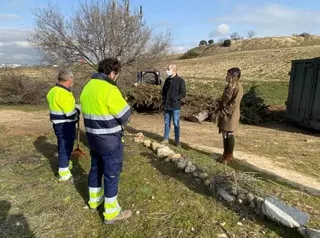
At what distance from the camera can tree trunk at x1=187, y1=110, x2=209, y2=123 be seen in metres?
11.5

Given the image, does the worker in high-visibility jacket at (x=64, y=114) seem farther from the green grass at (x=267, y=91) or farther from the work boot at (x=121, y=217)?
the green grass at (x=267, y=91)

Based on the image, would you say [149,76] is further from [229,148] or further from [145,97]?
[229,148]

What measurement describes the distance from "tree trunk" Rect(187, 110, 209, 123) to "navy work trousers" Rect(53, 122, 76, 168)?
6.98 metres

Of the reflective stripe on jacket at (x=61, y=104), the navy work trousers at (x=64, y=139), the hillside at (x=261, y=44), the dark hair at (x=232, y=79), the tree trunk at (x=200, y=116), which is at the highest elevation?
the hillside at (x=261, y=44)

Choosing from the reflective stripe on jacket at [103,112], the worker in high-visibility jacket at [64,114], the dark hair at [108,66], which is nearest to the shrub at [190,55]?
the worker in high-visibility jacket at [64,114]

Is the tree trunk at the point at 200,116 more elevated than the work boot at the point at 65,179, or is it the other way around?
the work boot at the point at 65,179

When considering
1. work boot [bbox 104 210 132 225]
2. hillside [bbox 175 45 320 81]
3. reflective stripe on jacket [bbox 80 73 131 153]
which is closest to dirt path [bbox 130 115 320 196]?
work boot [bbox 104 210 132 225]

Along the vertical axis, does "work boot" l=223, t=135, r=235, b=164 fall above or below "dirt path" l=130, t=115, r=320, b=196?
above

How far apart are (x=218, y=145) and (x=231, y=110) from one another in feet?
7.83

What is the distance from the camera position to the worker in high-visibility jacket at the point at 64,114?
4719mm

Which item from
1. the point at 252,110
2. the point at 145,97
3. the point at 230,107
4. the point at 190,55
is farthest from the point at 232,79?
the point at 190,55

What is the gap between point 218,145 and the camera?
25.9 ft

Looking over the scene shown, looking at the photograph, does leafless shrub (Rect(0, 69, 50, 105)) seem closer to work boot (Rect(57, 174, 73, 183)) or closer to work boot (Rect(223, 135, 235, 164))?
work boot (Rect(57, 174, 73, 183))

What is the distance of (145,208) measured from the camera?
4059mm
